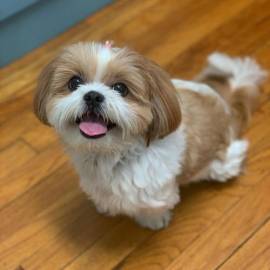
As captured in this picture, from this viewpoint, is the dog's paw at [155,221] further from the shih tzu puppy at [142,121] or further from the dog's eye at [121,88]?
the dog's eye at [121,88]

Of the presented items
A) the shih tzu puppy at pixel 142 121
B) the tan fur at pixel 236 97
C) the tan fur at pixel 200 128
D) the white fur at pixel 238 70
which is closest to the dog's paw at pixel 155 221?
the shih tzu puppy at pixel 142 121

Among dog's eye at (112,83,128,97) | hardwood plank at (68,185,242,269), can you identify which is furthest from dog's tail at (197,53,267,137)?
dog's eye at (112,83,128,97)

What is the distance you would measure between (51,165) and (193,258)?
52 cm

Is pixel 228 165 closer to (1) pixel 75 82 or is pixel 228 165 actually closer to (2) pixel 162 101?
(2) pixel 162 101

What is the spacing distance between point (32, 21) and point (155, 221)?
95 cm

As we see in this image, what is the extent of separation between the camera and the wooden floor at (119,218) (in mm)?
1287

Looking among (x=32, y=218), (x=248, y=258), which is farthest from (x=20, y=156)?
(x=248, y=258)

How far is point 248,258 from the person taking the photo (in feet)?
4.13

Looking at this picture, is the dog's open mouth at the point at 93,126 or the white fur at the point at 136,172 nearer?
the dog's open mouth at the point at 93,126

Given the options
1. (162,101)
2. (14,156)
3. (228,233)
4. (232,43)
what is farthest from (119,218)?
(232,43)

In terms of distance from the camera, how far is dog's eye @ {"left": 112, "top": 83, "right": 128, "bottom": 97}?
0.96 m

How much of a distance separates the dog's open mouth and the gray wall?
0.90 m

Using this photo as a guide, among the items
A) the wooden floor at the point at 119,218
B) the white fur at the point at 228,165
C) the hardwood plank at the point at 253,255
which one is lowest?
the hardwood plank at the point at 253,255

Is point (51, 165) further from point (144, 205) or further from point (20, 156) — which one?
point (144, 205)
